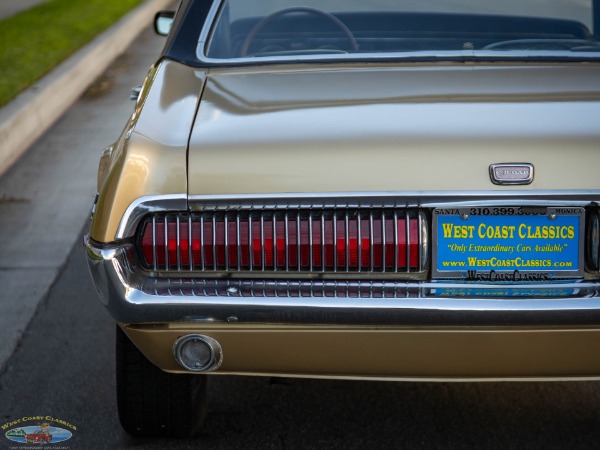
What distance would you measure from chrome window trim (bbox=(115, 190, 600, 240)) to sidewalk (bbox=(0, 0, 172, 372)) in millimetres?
1830

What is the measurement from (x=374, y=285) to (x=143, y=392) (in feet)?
3.18

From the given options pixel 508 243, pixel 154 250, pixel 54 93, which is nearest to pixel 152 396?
pixel 154 250

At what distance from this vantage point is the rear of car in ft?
10.1

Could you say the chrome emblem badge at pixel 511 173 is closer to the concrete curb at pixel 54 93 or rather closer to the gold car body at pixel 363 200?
the gold car body at pixel 363 200

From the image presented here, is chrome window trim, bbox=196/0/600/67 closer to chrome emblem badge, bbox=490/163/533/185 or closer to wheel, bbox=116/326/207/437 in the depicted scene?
chrome emblem badge, bbox=490/163/533/185

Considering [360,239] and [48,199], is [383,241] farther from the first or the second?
[48,199]

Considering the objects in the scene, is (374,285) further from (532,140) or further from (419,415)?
(419,415)

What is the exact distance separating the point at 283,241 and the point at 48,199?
447 centimetres

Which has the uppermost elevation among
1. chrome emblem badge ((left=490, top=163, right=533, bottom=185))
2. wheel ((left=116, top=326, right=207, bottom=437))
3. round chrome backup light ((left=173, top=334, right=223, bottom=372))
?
chrome emblem badge ((left=490, top=163, right=533, bottom=185))

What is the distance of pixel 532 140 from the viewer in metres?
3.11

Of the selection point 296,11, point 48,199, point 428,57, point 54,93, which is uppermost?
point 296,11

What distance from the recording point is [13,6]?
16.6 m

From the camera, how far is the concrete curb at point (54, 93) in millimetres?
8633
